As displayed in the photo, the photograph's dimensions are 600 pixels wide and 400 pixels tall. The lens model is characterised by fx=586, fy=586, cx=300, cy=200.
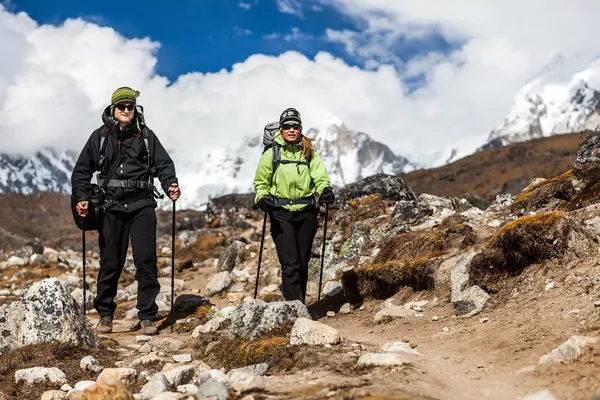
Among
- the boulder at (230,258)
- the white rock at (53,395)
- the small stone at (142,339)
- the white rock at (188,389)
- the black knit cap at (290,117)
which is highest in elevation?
the black knit cap at (290,117)

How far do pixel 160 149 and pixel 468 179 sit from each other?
97.0m

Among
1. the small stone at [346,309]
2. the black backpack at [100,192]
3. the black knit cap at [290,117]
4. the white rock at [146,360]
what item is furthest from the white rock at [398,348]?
the black backpack at [100,192]

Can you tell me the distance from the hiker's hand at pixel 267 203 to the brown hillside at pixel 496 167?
2884 inches

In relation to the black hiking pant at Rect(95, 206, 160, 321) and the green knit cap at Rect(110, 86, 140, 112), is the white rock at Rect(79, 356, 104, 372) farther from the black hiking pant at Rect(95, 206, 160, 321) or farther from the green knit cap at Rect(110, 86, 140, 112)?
the green knit cap at Rect(110, 86, 140, 112)

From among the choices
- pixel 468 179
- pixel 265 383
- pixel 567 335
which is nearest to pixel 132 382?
pixel 265 383

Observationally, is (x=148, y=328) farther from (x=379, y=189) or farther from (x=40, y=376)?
(x=379, y=189)

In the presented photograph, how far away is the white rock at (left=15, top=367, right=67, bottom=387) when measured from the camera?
5.80 meters

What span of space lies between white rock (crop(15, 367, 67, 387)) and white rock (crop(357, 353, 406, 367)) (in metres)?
3.06

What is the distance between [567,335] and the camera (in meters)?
5.17

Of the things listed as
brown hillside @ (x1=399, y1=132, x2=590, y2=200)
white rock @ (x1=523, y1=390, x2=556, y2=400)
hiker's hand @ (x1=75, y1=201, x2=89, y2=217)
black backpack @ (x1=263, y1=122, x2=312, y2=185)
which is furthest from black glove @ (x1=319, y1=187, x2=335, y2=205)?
brown hillside @ (x1=399, y1=132, x2=590, y2=200)

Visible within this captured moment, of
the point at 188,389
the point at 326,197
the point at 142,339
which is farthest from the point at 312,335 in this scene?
the point at 142,339

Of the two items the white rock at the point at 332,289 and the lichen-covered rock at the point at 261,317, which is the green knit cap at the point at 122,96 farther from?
the white rock at the point at 332,289

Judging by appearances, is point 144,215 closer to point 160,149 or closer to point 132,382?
point 160,149

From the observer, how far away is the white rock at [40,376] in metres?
5.80
